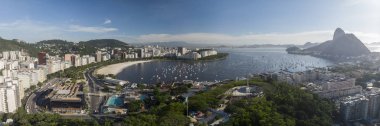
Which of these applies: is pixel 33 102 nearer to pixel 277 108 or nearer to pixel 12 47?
pixel 277 108

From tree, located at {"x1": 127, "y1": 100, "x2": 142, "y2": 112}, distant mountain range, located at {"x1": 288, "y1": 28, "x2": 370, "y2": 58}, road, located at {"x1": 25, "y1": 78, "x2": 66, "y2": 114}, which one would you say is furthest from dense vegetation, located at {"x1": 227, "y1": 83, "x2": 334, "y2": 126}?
distant mountain range, located at {"x1": 288, "y1": 28, "x2": 370, "y2": 58}

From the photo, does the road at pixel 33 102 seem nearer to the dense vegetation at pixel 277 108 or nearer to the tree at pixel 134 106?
the tree at pixel 134 106

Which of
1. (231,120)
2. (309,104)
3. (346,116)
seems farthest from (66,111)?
(346,116)

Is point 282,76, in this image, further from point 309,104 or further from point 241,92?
point 309,104

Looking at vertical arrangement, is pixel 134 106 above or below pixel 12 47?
below

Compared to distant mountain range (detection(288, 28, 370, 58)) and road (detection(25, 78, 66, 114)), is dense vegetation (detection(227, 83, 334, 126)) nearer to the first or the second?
road (detection(25, 78, 66, 114))

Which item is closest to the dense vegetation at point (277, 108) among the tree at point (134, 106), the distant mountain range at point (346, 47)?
the tree at point (134, 106)

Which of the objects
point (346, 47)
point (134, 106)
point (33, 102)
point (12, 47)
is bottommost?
point (33, 102)

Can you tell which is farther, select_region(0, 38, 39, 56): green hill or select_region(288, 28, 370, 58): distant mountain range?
select_region(288, 28, 370, 58): distant mountain range

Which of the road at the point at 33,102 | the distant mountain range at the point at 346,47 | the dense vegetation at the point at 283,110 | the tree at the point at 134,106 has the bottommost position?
the road at the point at 33,102

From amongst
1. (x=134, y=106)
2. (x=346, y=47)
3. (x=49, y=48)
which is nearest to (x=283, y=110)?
(x=134, y=106)

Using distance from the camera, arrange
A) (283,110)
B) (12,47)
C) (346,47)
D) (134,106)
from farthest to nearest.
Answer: (346,47)
(12,47)
(134,106)
(283,110)
